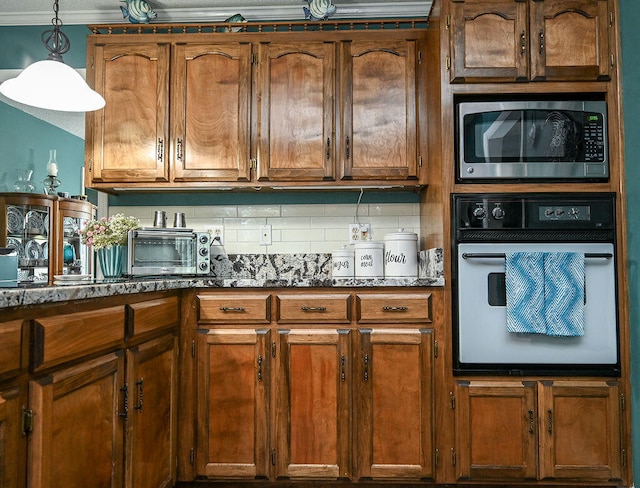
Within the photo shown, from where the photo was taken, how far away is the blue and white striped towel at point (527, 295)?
2.14 m

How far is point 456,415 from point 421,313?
46cm

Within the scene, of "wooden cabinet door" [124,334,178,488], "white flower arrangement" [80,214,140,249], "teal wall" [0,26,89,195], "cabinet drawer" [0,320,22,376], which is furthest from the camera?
"teal wall" [0,26,89,195]

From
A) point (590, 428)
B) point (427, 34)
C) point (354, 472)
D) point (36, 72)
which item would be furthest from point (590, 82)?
point (36, 72)

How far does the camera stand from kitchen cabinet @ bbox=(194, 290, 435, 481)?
7.19 ft

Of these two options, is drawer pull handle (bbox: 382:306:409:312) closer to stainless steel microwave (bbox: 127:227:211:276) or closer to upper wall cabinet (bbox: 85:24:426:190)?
upper wall cabinet (bbox: 85:24:426:190)

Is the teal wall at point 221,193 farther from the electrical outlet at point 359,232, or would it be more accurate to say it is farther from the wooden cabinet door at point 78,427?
the wooden cabinet door at point 78,427

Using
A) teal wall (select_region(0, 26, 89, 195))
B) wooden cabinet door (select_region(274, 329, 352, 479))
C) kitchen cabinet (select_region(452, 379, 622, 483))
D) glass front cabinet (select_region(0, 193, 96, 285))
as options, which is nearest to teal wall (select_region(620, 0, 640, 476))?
kitchen cabinet (select_region(452, 379, 622, 483))

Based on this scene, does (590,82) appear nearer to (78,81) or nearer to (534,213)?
(534,213)

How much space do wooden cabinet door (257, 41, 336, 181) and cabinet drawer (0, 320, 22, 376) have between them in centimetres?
168

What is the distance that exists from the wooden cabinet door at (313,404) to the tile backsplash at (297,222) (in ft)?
2.75

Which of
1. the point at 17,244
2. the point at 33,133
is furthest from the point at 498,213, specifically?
the point at 33,133

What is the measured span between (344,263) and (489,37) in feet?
4.28

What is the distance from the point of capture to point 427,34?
2.64 meters

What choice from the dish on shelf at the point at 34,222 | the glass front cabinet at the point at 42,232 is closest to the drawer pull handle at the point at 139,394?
the glass front cabinet at the point at 42,232
